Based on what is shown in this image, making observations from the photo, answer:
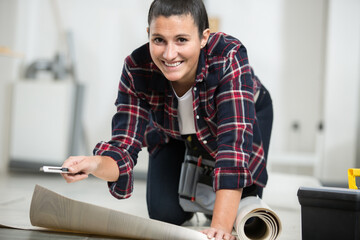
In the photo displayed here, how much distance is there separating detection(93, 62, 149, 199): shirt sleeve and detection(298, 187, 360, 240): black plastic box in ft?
1.73

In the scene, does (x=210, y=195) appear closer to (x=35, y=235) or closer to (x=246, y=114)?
(x=246, y=114)

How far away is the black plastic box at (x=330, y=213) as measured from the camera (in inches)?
41.1

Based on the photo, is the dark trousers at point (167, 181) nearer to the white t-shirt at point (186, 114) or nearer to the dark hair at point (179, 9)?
the white t-shirt at point (186, 114)

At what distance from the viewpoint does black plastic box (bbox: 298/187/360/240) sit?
1.04m

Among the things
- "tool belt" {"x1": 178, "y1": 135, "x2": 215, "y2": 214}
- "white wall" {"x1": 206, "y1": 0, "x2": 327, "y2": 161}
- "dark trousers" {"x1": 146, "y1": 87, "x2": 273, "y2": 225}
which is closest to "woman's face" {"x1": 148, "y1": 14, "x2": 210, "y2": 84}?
"tool belt" {"x1": 178, "y1": 135, "x2": 215, "y2": 214}

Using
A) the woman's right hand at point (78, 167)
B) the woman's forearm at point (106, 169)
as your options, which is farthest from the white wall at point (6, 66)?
the woman's right hand at point (78, 167)

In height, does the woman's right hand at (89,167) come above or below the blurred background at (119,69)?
below

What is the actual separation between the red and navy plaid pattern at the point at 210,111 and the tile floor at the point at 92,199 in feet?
0.98

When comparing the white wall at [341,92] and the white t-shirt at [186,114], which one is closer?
the white t-shirt at [186,114]

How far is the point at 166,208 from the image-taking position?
1752 millimetres

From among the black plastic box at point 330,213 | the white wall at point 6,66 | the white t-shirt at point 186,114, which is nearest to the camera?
the black plastic box at point 330,213

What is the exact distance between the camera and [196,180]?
1696 millimetres

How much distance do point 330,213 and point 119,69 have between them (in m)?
2.94

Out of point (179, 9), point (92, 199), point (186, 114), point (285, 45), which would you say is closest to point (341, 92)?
point (285, 45)
